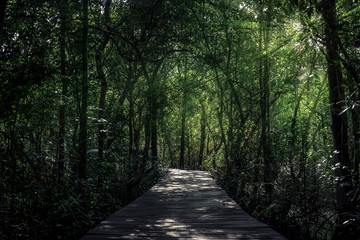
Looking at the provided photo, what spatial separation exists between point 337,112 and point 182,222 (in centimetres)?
277

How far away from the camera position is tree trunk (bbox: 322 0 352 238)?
4.04m

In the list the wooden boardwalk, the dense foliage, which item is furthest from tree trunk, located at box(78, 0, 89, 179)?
the wooden boardwalk

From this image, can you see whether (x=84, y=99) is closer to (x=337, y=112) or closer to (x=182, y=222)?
(x=182, y=222)

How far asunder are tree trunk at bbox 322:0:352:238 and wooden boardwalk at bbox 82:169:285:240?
1323mm

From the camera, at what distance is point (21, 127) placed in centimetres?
434

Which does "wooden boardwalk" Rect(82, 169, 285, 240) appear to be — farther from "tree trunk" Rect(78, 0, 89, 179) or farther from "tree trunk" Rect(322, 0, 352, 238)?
"tree trunk" Rect(322, 0, 352, 238)

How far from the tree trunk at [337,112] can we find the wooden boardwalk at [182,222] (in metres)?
1.32

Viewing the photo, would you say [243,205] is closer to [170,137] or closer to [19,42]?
[19,42]

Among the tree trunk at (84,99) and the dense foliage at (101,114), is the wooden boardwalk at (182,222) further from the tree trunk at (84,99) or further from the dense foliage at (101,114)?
the tree trunk at (84,99)

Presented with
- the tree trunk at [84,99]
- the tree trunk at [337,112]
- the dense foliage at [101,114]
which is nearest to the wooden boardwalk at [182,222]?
the dense foliage at [101,114]

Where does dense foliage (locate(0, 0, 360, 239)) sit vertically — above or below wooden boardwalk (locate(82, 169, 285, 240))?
above

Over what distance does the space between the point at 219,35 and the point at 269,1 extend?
473 centimetres

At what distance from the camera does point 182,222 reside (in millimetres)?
4086

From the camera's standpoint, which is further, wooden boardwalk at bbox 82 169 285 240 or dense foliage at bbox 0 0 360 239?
dense foliage at bbox 0 0 360 239
